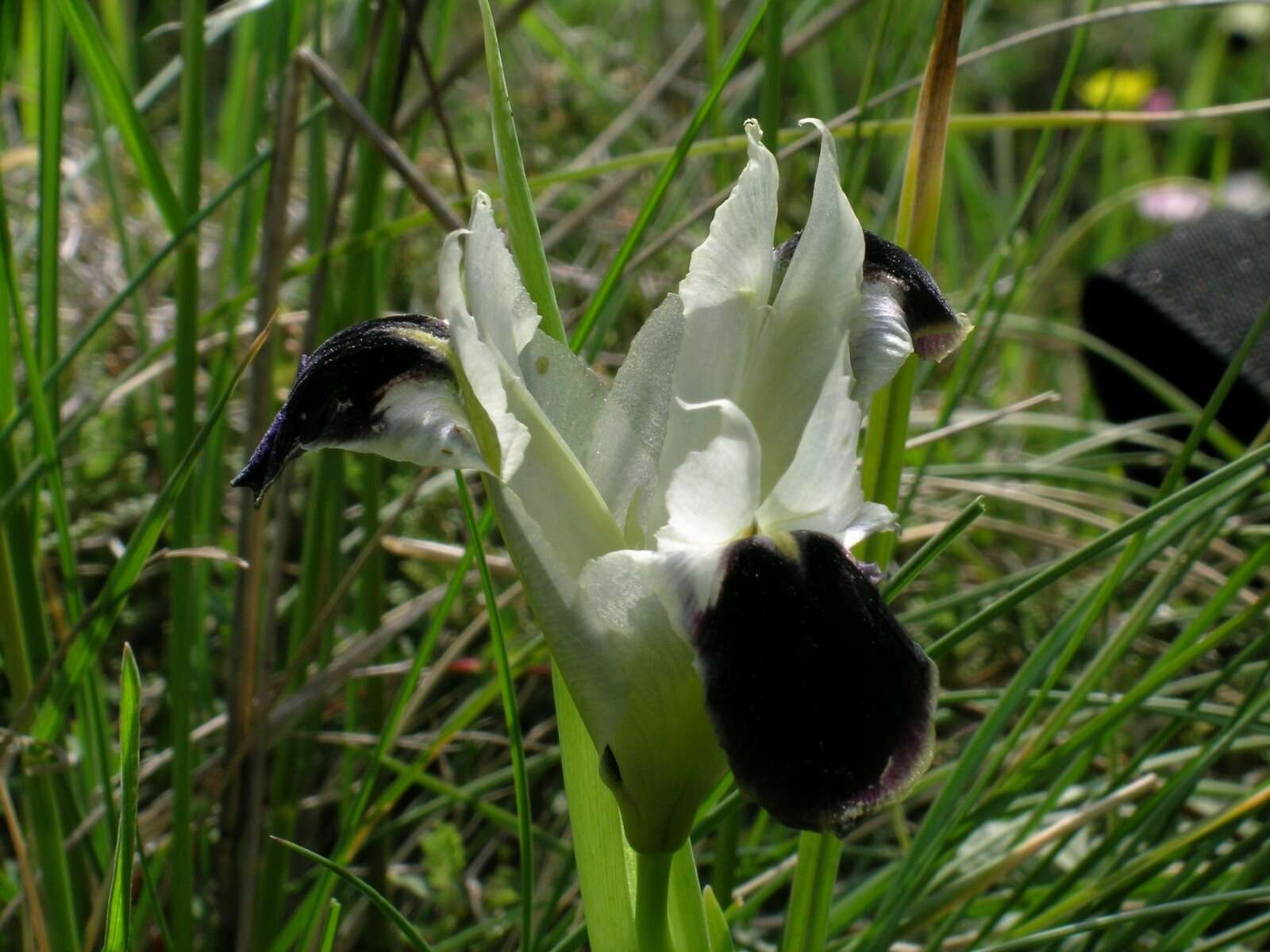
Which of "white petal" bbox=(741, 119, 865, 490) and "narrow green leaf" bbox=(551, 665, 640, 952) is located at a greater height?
"white petal" bbox=(741, 119, 865, 490)

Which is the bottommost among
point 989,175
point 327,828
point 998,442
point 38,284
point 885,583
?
point 989,175

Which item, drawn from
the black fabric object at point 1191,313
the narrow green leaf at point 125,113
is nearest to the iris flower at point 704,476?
the narrow green leaf at point 125,113

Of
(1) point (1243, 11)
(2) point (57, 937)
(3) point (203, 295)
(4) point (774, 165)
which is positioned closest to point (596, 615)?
(4) point (774, 165)

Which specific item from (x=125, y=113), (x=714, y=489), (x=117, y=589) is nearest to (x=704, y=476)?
(x=714, y=489)

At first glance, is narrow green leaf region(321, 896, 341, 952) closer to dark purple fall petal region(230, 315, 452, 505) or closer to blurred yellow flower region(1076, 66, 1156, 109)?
dark purple fall petal region(230, 315, 452, 505)

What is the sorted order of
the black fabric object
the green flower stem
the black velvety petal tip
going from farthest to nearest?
the black fabric object → the green flower stem → the black velvety petal tip

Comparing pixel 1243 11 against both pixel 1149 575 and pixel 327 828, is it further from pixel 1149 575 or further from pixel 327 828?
pixel 327 828

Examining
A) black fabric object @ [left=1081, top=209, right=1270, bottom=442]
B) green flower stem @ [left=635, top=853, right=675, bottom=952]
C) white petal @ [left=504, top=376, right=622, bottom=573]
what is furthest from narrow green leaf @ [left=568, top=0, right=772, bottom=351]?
black fabric object @ [left=1081, top=209, right=1270, bottom=442]
